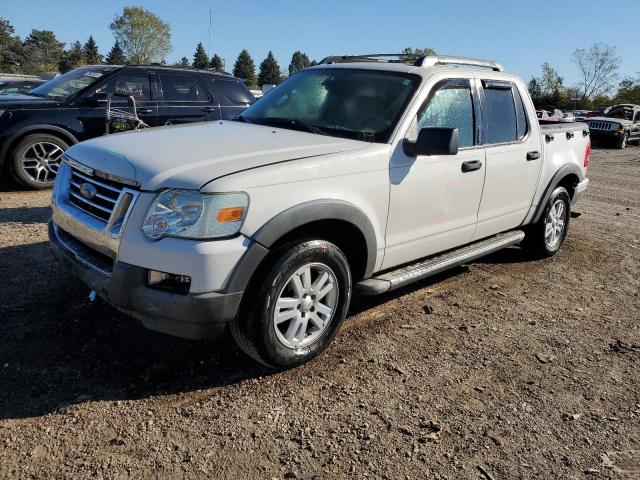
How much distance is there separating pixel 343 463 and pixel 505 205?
3.07m

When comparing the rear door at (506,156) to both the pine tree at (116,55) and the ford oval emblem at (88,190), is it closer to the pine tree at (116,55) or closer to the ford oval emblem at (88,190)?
the ford oval emblem at (88,190)

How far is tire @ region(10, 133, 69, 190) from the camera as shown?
7098mm

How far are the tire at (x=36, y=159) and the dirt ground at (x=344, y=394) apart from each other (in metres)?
3.05

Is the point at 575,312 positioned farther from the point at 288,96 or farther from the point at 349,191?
the point at 288,96

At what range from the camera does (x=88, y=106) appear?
757 cm

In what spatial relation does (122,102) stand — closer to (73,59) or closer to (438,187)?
(438,187)

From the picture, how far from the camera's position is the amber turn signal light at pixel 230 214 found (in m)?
2.69

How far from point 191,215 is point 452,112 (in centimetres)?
236

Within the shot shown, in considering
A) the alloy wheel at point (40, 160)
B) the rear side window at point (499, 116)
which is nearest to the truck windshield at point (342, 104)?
the rear side window at point (499, 116)

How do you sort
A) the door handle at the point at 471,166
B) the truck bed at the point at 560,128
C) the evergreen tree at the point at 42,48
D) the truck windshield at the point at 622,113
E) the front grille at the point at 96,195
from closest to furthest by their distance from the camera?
1. the front grille at the point at 96,195
2. the door handle at the point at 471,166
3. the truck bed at the point at 560,128
4. the truck windshield at the point at 622,113
5. the evergreen tree at the point at 42,48

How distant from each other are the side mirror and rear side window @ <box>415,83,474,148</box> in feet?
0.94

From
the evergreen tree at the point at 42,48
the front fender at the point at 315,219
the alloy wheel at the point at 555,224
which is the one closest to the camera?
the front fender at the point at 315,219

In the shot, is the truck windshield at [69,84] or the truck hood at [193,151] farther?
the truck windshield at [69,84]

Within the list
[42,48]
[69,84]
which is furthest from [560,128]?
[42,48]
